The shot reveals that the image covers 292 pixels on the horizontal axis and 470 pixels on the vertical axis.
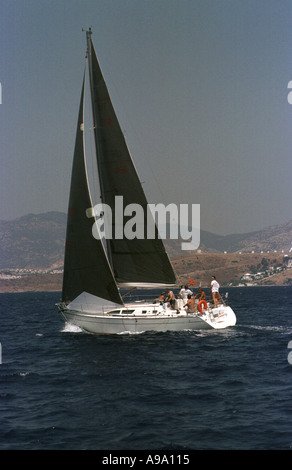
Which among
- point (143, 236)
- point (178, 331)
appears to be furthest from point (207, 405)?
point (143, 236)

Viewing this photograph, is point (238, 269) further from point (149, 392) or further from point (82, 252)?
point (149, 392)

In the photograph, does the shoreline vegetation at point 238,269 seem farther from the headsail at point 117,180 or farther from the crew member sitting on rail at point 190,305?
the crew member sitting on rail at point 190,305

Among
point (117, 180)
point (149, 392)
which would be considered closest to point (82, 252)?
point (117, 180)

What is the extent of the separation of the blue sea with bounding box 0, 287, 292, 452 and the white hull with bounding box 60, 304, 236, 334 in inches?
19.5

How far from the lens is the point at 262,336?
2808 cm

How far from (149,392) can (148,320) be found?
10.3 m

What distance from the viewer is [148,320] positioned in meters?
27.3

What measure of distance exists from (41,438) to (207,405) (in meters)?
5.04

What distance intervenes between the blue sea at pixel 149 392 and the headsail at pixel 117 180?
3.77 m

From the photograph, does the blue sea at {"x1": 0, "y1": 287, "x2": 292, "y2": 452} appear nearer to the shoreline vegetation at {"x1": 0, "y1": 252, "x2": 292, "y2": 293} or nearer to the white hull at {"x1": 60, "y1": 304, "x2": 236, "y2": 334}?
the white hull at {"x1": 60, "y1": 304, "x2": 236, "y2": 334}

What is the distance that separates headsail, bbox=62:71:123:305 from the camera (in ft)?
91.3

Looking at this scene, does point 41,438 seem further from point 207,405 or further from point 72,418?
point 207,405

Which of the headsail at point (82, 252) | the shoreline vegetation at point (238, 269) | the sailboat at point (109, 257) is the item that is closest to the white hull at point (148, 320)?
the sailboat at point (109, 257)

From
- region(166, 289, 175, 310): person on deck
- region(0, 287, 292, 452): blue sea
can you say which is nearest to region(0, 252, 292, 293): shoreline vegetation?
region(166, 289, 175, 310): person on deck
